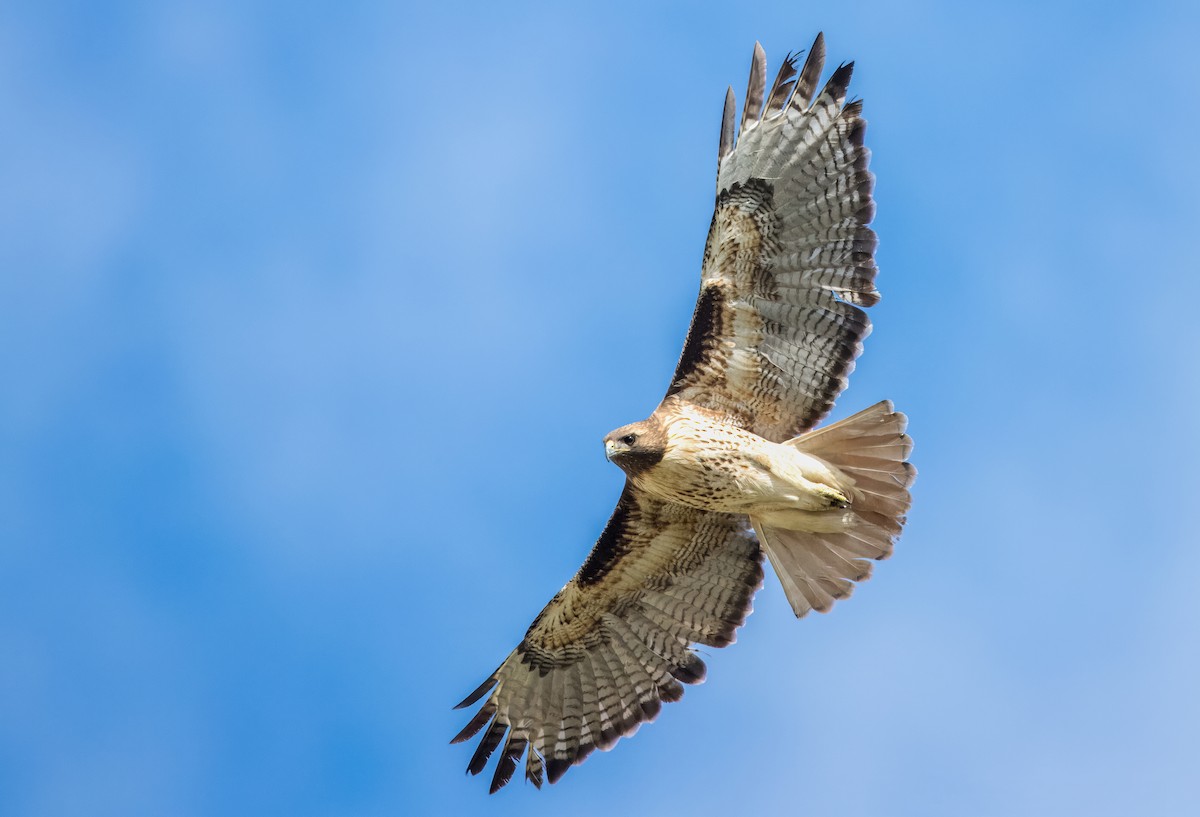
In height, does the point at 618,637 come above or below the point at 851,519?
above

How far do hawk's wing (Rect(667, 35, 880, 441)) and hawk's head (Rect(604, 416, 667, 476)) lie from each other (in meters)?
0.66

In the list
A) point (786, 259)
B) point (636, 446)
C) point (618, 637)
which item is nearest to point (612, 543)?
point (618, 637)

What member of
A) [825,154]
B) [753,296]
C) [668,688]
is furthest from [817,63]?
[668,688]

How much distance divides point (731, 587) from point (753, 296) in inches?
85.3

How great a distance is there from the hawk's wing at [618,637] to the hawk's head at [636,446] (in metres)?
0.77

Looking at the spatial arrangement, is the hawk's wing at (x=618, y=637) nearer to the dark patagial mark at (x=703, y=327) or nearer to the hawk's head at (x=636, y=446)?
the hawk's head at (x=636, y=446)

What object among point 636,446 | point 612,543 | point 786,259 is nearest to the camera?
point 636,446

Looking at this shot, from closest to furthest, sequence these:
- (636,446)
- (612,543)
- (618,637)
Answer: (636,446)
(612,543)
(618,637)

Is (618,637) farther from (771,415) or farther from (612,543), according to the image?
(771,415)

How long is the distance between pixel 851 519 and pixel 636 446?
62.4 inches

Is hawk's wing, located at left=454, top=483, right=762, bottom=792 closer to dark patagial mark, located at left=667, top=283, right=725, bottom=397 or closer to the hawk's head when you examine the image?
the hawk's head

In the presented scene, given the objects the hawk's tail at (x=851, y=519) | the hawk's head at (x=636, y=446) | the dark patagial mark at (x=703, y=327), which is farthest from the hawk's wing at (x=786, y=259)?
the hawk's head at (x=636, y=446)

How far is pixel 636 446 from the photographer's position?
10367 millimetres

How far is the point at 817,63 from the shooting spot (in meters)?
10.5
